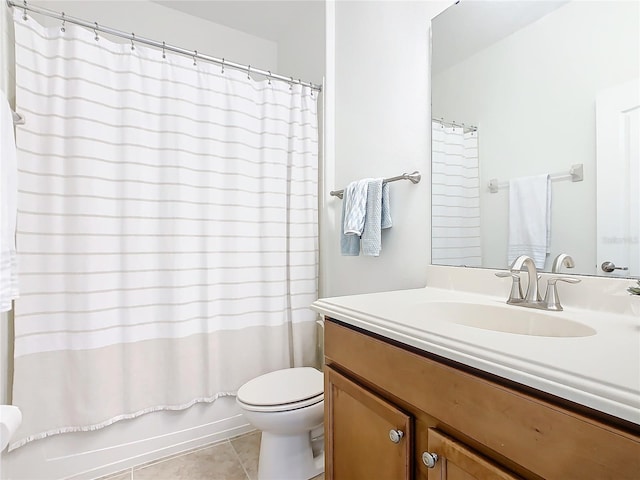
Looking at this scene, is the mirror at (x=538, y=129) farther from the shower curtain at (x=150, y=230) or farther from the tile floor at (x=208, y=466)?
the tile floor at (x=208, y=466)

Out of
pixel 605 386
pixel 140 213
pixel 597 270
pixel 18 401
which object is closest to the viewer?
pixel 605 386

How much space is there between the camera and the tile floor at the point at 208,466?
4.70 ft

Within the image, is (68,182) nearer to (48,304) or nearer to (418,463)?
(48,304)

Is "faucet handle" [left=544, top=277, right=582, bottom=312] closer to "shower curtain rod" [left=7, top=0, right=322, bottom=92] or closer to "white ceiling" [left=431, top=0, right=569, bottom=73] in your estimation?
Answer: "white ceiling" [left=431, top=0, right=569, bottom=73]

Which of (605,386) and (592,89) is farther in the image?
(592,89)

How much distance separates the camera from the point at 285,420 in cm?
126

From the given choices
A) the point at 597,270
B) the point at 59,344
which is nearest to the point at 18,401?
the point at 59,344

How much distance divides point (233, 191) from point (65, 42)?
0.91 metres

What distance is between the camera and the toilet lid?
4.24 feet

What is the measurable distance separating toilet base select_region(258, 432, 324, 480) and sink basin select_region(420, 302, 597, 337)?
864mm

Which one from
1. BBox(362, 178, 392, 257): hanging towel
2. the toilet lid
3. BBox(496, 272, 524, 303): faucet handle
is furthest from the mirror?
the toilet lid

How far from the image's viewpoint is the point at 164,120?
1.55 meters

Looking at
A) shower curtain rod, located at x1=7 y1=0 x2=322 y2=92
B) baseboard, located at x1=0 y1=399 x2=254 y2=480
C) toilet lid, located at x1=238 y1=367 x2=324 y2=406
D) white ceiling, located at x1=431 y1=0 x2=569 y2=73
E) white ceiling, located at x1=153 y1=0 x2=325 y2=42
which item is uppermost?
white ceiling, located at x1=153 y1=0 x2=325 y2=42

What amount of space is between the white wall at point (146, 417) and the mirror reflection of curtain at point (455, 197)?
1.05 meters
